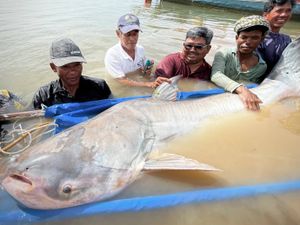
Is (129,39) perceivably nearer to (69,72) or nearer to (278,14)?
(69,72)

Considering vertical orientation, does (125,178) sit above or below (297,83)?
below

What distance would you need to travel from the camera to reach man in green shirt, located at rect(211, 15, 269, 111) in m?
3.75

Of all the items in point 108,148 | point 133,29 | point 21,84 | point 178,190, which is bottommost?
point 21,84

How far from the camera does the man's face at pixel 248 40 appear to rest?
3.84 meters

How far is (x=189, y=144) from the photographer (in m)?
2.87

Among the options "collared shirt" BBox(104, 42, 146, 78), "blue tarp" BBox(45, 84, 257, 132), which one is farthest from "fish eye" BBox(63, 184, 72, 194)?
"collared shirt" BBox(104, 42, 146, 78)

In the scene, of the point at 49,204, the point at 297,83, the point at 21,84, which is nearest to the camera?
the point at 49,204

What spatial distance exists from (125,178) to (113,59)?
109 inches

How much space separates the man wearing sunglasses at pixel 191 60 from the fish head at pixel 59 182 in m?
2.28

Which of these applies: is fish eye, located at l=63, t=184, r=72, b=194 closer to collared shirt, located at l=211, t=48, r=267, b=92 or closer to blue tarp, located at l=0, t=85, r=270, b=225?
blue tarp, located at l=0, t=85, r=270, b=225

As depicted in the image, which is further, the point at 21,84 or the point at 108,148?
the point at 21,84

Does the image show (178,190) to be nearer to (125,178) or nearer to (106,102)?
(125,178)

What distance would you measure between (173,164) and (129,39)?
282cm

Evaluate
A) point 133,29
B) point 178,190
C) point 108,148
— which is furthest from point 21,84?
point 178,190
